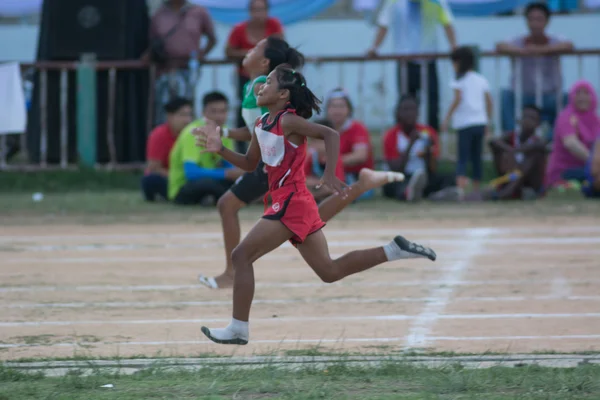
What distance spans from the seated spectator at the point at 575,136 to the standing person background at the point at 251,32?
12.0 ft

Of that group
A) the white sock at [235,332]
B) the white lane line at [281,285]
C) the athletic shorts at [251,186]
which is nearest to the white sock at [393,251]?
the white sock at [235,332]

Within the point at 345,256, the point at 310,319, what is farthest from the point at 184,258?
the point at 345,256

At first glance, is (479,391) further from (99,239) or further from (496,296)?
(99,239)

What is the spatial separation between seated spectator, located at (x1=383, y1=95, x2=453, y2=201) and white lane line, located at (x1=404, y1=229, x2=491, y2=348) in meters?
2.62

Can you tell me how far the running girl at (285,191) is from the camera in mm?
6449

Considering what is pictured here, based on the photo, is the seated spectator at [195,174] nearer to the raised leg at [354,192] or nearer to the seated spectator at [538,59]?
the seated spectator at [538,59]

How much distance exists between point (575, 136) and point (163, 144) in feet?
16.5

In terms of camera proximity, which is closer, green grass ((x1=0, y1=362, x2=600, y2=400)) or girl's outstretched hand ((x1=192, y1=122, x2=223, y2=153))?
green grass ((x1=0, y1=362, x2=600, y2=400))

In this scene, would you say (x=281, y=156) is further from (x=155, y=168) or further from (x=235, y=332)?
(x=155, y=168)

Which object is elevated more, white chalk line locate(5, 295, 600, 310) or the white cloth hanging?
the white cloth hanging

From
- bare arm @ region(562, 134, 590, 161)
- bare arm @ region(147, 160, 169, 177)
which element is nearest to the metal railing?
bare arm @ region(562, 134, 590, 161)

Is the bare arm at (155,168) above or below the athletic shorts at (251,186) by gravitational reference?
below

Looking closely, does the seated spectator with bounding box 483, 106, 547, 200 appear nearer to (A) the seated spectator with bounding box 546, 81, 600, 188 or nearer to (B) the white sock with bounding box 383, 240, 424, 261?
(A) the seated spectator with bounding box 546, 81, 600, 188

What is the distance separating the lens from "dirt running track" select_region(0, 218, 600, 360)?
6598mm
